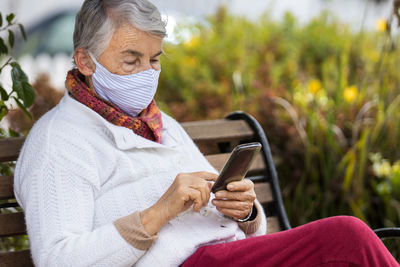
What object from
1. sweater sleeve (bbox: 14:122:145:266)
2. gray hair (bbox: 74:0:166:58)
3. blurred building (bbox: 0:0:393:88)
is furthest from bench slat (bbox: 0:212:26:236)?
blurred building (bbox: 0:0:393:88)

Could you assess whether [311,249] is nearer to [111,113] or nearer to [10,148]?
[111,113]

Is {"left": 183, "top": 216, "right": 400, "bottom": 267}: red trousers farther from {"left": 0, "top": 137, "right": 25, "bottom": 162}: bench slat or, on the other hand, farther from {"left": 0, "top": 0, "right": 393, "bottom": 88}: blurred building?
{"left": 0, "top": 0, "right": 393, "bottom": 88}: blurred building

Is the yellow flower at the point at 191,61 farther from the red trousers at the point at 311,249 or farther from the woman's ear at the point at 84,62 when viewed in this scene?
the red trousers at the point at 311,249

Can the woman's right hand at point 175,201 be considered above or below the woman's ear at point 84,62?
below

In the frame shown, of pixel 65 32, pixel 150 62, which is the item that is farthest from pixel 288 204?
pixel 65 32

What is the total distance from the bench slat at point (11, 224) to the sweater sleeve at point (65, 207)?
0.32 metres

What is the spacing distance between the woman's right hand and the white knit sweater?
93 mm

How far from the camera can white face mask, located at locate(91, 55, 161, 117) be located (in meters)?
1.81

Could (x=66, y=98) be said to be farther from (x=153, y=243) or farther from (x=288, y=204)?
(x=288, y=204)

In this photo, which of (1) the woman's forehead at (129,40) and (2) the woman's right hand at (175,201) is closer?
(2) the woman's right hand at (175,201)

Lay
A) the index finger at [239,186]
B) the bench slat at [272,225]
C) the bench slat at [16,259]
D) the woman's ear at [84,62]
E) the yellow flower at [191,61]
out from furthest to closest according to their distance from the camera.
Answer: the yellow flower at [191,61] < the bench slat at [272,225] < the bench slat at [16,259] < the woman's ear at [84,62] < the index finger at [239,186]

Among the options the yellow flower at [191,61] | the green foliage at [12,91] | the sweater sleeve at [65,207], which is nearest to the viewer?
the sweater sleeve at [65,207]

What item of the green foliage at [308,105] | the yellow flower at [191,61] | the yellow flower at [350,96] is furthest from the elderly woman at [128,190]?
the yellow flower at [191,61]

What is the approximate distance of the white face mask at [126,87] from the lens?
1.81 meters
